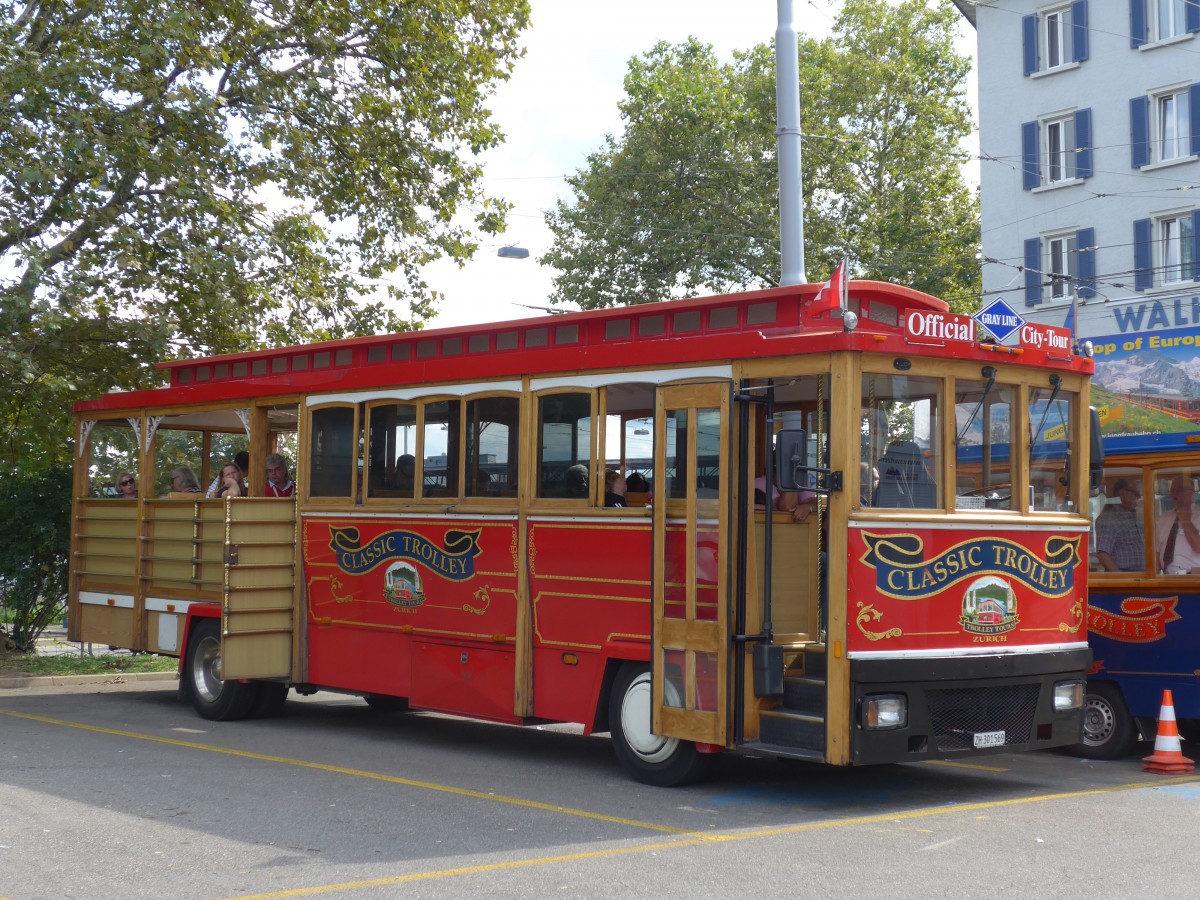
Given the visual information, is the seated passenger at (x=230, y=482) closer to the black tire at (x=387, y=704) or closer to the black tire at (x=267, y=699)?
the black tire at (x=267, y=699)

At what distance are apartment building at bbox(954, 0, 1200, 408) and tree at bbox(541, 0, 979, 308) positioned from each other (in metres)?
3.73

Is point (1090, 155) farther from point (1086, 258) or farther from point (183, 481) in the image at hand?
point (183, 481)

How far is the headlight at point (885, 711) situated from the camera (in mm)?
8359

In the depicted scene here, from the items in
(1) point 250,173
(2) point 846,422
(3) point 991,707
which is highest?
(1) point 250,173

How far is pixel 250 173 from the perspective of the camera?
61.6 ft

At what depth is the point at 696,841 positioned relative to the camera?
7.53m

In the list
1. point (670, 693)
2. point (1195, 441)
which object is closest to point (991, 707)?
point (670, 693)

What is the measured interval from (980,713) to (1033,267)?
2454cm

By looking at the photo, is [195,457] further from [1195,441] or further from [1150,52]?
[1150,52]

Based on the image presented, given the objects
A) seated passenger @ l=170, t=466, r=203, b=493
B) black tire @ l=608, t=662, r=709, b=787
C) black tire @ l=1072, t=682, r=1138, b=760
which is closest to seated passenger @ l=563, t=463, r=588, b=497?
black tire @ l=608, t=662, r=709, b=787

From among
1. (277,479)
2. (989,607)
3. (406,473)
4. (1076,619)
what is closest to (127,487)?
(277,479)

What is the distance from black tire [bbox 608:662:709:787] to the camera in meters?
9.23

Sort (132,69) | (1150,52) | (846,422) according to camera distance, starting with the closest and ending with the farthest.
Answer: (846,422), (132,69), (1150,52)

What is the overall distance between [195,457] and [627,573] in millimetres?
7574
